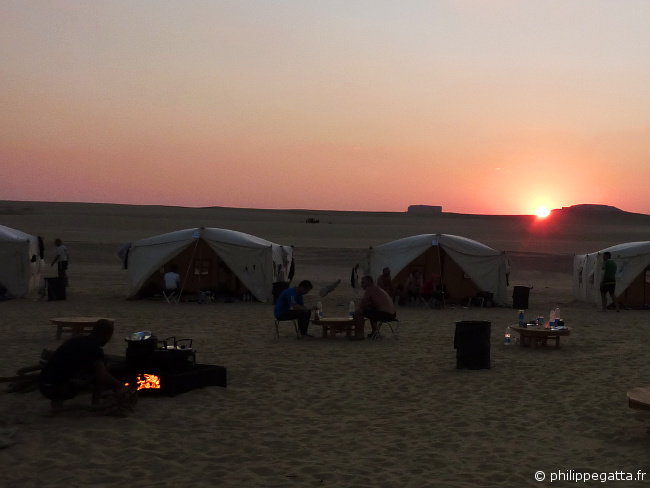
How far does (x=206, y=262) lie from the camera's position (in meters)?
24.5

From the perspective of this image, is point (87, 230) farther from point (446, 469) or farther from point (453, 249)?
point (446, 469)

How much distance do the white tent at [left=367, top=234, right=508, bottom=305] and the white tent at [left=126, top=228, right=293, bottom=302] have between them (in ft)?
10.6

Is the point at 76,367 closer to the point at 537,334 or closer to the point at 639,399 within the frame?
the point at 639,399

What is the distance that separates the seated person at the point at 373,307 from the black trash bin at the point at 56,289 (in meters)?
10.8

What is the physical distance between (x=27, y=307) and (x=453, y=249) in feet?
37.9

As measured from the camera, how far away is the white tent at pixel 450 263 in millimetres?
23750

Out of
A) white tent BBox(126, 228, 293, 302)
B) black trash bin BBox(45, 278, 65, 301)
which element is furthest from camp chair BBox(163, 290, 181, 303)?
black trash bin BBox(45, 278, 65, 301)

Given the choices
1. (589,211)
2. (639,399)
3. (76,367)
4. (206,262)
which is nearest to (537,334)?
(639,399)

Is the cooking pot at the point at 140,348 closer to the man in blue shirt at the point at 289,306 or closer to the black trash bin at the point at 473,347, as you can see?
the black trash bin at the point at 473,347

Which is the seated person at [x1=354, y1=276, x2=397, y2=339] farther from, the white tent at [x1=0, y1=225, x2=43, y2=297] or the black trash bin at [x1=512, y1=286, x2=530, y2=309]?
the white tent at [x1=0, y1=225, x2=43, y2=297]

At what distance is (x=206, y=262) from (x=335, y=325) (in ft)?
31.7

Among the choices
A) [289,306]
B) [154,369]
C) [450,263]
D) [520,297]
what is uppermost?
[450,263]

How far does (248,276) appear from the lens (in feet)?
77.9

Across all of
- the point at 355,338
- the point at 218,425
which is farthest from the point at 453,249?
the point at 218,425
